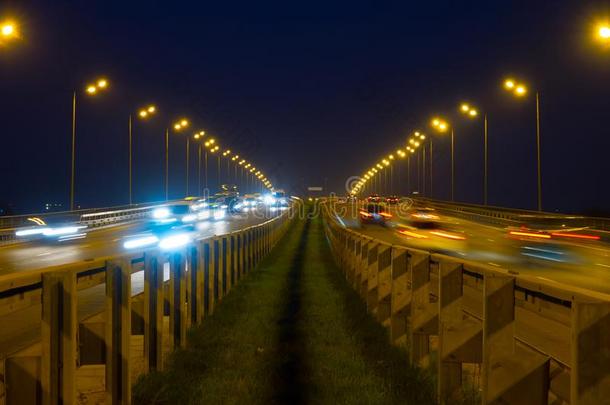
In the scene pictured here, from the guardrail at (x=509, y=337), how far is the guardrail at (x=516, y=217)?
100 feet

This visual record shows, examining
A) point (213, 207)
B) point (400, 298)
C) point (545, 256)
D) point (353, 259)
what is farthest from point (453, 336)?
point (213, 207)

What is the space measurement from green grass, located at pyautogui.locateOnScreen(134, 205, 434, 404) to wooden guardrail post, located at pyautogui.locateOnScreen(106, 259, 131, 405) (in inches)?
23.7

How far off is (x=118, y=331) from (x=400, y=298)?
4.28 m

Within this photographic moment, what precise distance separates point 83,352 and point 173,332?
2875 millimetres

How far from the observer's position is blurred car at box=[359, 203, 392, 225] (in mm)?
60062

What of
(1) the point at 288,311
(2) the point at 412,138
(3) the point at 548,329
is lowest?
(1) the point at 288,311

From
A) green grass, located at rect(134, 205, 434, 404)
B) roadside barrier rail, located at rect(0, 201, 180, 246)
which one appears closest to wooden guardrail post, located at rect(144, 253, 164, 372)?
green grass, located at rect(134, 205, 434, 404)

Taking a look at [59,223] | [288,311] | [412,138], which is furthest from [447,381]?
[412,138]

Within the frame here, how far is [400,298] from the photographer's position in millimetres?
9031

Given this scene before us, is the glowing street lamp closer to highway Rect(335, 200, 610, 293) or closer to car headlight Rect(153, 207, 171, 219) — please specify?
car headlight Rect(153, 207, 171, 219)

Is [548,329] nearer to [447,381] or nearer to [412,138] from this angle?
[447,381]

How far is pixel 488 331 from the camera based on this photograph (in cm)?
504

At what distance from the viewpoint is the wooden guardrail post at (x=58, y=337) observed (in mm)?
4648

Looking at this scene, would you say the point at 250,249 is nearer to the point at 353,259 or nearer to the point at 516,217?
the point at 353,259
